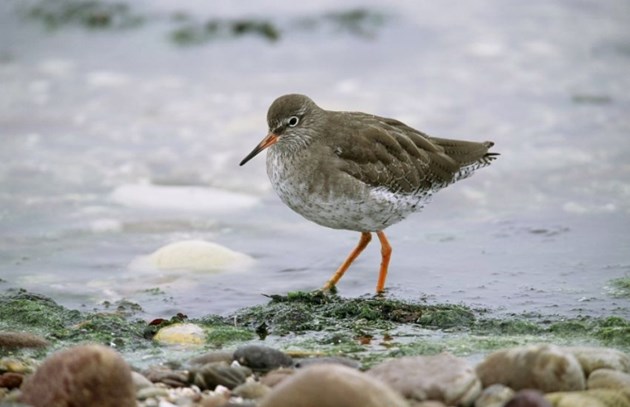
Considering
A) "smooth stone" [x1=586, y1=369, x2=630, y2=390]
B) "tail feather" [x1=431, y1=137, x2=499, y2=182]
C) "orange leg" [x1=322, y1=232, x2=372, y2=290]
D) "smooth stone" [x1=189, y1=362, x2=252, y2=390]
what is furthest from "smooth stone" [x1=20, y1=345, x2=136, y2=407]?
"tail feather" [x1=431, y1=137, x2=499, y2=182]

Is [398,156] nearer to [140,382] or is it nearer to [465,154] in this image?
[465,154]

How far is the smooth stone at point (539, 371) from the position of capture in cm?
554

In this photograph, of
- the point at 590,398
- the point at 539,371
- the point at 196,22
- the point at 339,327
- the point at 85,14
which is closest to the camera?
the point at 590,398

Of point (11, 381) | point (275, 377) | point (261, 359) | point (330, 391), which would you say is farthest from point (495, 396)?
point (11, 381)

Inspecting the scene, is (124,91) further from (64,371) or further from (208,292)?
(64,371)

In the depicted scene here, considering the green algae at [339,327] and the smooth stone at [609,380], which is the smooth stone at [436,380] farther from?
the green algae at [339,327]

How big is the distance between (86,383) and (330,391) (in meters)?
1.36

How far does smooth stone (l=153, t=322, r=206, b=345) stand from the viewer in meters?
7.17

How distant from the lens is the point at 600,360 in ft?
19.4

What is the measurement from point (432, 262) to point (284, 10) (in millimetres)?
8842

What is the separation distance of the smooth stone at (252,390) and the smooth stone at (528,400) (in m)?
1.43

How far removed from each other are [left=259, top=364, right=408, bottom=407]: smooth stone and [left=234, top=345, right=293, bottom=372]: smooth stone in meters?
1.40

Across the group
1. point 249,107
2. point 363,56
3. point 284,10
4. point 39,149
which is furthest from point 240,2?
point 39,149

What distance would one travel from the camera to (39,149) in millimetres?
12586
